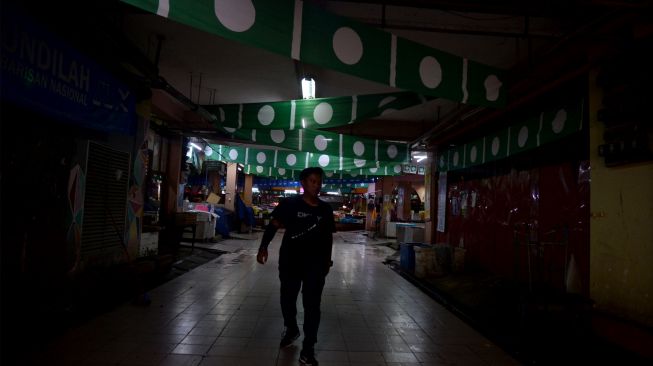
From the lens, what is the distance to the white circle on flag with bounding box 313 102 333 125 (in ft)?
22.8

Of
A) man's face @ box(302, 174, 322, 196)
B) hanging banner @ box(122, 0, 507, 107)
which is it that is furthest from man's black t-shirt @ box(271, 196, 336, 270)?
hanging banner @ box(122, 0, 507, 107)

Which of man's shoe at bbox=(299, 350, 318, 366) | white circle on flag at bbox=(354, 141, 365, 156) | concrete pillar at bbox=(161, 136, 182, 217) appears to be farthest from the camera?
concrete pillar at bbox=(161, 136, 182, 217)

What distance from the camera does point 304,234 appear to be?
404 centimetres

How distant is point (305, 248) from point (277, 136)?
16.0ft

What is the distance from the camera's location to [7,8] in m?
3.38

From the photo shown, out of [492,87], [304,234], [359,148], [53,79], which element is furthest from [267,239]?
[359,148]

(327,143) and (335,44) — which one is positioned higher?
(335,44)

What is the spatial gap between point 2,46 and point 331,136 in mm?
6401

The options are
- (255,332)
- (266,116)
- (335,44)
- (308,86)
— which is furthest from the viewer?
(308,86)

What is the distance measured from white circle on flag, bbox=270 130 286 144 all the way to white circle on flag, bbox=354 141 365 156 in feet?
6.11

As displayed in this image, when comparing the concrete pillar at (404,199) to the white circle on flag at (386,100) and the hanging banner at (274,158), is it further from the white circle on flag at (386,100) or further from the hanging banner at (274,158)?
the white circle on flag at (386,100)

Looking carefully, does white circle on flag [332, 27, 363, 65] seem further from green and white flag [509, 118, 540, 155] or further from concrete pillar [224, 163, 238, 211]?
concrete pillar [224, 163, 238, 211]

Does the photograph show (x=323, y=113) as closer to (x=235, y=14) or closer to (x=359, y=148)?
(x=359, y=148)

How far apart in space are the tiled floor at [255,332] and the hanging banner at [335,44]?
3.11 metres
